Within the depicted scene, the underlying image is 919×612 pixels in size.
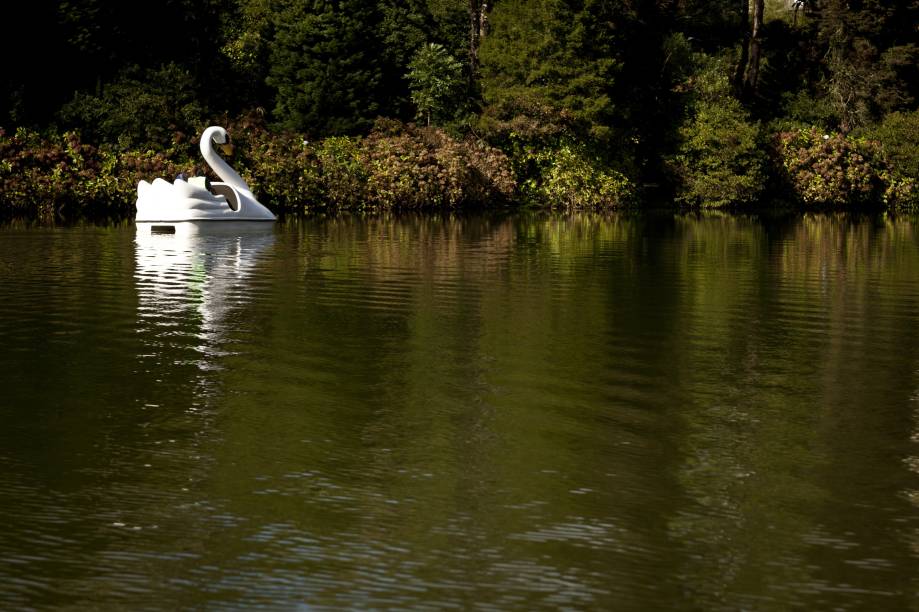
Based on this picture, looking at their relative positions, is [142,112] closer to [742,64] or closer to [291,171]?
[291,171]

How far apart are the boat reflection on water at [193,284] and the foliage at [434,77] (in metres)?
18.3

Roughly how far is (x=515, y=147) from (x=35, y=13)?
1722 cm

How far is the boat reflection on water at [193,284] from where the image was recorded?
14.5 metres

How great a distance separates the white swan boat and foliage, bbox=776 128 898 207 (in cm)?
2438

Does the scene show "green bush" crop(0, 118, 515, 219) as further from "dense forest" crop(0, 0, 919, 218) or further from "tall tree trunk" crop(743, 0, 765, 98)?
"tall tree trunk" crop(743, 0, 765, 98)

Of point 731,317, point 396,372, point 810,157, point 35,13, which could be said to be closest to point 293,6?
point 35,13

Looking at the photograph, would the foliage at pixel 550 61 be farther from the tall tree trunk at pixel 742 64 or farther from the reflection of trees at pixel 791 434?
the reflection of trees at pixel 791 434

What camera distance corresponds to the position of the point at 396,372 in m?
12.7

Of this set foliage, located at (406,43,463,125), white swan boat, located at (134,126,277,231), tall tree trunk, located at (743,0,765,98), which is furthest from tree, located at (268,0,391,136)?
tall tree trunk, located at (743,0,765,98)

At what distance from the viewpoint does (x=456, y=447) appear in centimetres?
957

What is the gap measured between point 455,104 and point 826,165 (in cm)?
1393

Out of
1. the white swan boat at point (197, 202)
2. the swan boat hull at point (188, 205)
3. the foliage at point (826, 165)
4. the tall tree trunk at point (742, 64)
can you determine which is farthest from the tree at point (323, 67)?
the foliage at point (826, 165)

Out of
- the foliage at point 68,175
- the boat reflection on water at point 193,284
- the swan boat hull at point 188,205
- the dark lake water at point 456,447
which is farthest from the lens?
the foliage at point 68,175

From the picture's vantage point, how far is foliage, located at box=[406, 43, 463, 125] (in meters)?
51.1
